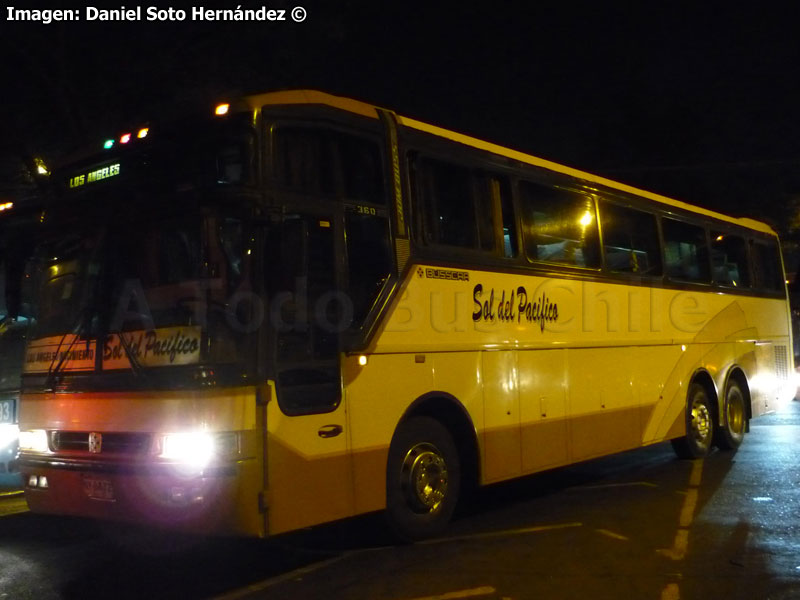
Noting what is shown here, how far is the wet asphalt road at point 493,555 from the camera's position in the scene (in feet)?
20.1

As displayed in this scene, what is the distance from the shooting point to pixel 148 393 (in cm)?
600

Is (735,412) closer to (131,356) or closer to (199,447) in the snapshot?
(199,447)

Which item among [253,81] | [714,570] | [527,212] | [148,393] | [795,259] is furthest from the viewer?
[795,259]

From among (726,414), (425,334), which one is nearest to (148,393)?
(425,334)

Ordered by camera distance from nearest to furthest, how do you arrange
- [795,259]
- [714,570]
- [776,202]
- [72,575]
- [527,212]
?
[714,570] < [72,575] < [527,212] < [776,202] < [795,259]

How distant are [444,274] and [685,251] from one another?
19.6 ft

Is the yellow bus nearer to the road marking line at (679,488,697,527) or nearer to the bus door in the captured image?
the bus door

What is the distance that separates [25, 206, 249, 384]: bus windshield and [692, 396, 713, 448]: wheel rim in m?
8.42

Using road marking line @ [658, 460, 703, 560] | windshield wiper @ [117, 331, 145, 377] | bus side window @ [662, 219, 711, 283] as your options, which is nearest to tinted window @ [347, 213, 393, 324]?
windshield wiper @ [117, 331, 145, 377]

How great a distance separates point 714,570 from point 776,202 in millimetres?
21566

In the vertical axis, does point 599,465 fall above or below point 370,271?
below

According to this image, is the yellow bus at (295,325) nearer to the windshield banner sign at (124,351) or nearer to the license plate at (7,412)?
the windshield banner sign at (124,351)

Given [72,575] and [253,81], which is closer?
[72,575]

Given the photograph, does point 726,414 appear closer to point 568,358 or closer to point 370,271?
point 568,358
